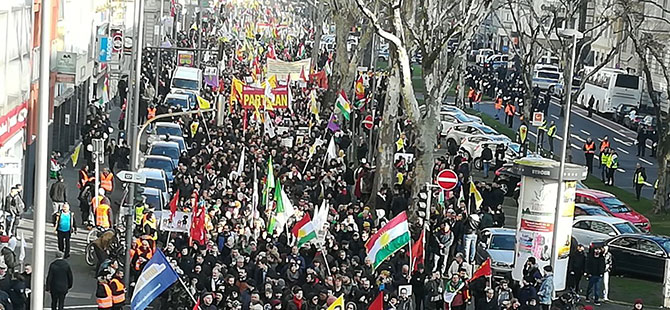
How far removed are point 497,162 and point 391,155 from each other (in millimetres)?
6053

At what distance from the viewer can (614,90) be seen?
226 feet

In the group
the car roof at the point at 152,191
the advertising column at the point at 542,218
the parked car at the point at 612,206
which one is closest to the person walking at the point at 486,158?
the parked car at the point at 612,206

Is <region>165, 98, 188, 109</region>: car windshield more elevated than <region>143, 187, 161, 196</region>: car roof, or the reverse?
<region>165, 98, 188, 109</region>: car windshield

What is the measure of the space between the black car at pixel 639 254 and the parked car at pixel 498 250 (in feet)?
7.45

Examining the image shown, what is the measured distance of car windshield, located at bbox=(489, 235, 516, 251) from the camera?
28.7 metres

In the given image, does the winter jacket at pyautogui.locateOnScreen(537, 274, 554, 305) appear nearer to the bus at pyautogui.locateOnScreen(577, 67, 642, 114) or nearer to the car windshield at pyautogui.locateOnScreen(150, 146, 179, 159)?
the car windshield at pyautogui.locateOnScreen(150, 146, 179, 159)

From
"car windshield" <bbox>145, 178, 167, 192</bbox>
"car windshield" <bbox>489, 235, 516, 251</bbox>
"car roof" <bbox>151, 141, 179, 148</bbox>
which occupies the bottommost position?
"car windshield" <bbox>145, 178, 167, 192</bbox>

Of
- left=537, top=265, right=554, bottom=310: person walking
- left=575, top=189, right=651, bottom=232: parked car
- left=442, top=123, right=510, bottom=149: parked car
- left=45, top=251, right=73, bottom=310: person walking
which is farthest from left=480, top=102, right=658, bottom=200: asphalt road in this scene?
left=45, top=251, right=73, bottom=310: person walking

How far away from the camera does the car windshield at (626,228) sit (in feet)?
102

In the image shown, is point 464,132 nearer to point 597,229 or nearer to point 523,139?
point 523,139

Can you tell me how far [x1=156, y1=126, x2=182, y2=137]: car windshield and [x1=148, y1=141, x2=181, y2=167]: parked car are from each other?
2.98m

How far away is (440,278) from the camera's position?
2380cm

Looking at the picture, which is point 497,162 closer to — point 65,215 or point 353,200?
point 353,200

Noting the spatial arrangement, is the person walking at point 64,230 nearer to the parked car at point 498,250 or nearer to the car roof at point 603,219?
the parked car at point 498,250
